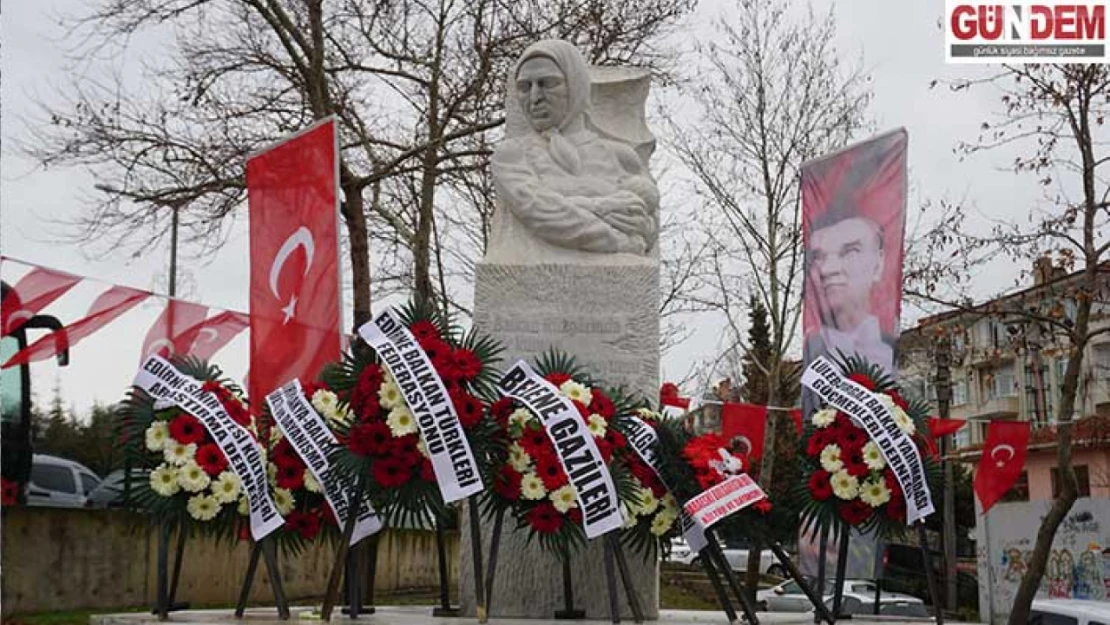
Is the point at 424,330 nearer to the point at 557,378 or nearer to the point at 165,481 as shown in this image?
the point at 557,378

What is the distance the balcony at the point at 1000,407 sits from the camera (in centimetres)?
4825

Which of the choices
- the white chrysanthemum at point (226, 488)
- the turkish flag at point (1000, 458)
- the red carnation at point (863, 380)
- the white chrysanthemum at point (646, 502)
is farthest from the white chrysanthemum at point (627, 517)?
the turkish flag at point (1000, 458)

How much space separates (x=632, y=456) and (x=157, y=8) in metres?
11.4

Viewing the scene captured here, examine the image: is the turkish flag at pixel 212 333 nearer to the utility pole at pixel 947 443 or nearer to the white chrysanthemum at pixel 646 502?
the white chrysanthemum at pixel 646 502

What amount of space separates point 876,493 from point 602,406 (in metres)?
1.60

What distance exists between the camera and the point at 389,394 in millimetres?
6211

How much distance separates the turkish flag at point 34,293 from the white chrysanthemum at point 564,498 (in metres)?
5.56

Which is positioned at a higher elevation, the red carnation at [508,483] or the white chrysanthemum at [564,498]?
the red carnation at [508,483]

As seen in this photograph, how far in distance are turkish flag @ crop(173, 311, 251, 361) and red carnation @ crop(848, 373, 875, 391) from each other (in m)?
6.54

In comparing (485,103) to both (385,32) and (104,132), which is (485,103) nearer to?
(385,32)

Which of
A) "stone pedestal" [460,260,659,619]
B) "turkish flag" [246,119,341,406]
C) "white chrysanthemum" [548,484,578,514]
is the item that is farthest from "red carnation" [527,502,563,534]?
"turkish flag" [246,119,341,406]

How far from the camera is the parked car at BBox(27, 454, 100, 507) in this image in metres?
18.4

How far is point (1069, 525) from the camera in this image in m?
20.2

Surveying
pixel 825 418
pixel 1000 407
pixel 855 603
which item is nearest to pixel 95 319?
pixel 825 418
